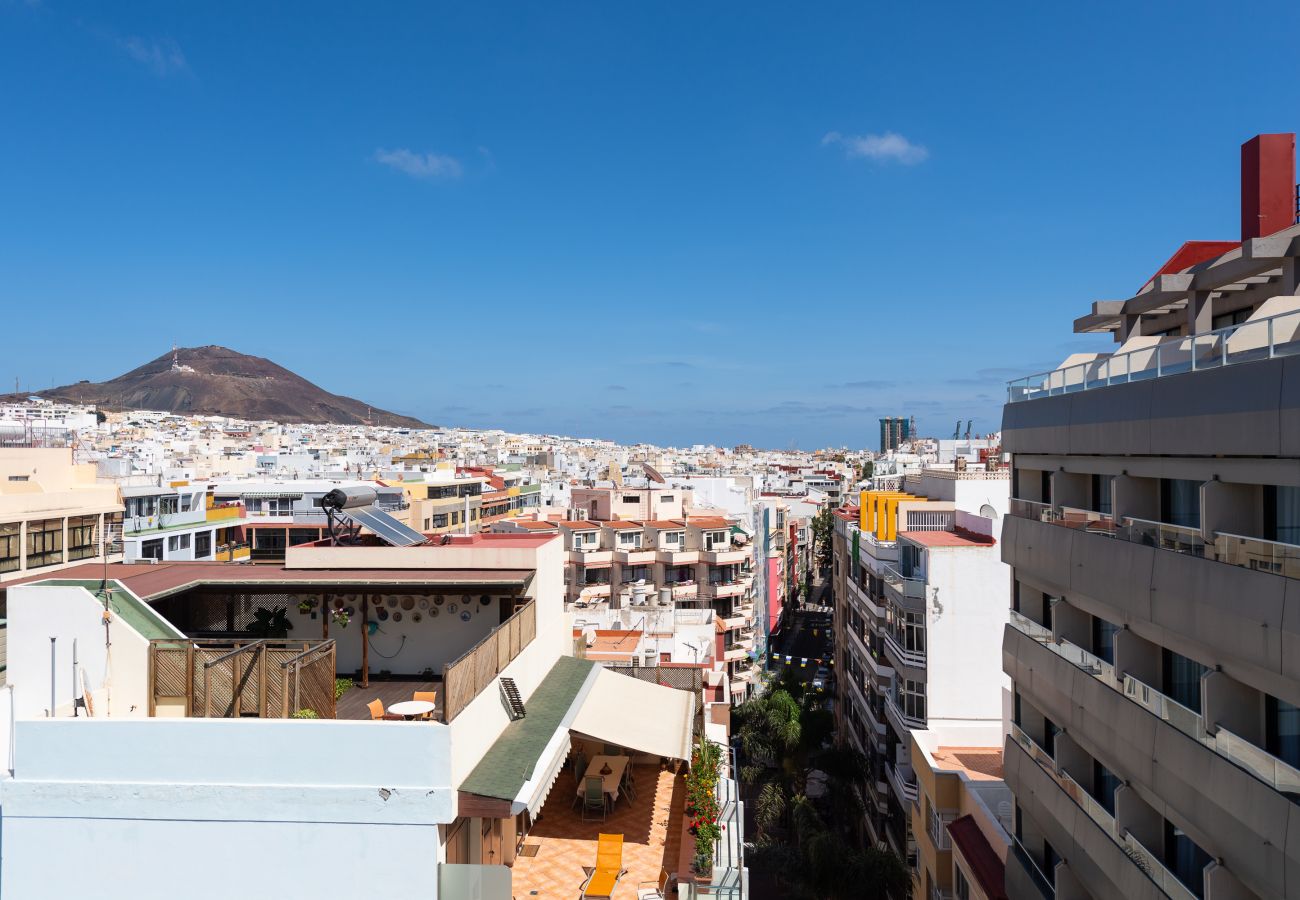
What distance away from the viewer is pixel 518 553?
1436cm

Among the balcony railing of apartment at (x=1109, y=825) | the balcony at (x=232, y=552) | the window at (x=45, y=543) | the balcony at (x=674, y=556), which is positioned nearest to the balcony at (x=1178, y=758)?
the balcony railing of apartment at (x=1109, y=825)

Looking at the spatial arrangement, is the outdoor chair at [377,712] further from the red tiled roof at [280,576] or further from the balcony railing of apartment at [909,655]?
the balcony railing of apartment at [909,655]

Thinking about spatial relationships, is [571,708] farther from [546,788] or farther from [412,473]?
[412,473]

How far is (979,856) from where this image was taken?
656 inches

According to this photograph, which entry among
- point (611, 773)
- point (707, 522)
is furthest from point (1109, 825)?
point (707, 522)

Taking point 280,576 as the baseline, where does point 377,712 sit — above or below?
below

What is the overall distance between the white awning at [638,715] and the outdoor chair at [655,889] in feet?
6.63

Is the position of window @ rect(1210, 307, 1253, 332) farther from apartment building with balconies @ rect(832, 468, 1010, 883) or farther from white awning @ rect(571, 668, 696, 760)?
white awning @ rect(571, 668, 696, 760)

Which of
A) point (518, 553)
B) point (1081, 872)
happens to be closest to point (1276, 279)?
point (1081, 872)

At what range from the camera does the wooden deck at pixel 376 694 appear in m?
12.0

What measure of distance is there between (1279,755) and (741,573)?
40445 mm

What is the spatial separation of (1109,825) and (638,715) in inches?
281

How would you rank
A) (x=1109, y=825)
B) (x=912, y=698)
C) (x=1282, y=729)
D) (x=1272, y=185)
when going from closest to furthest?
(x=1282, y=729) < (x=1109, y=825) < (x=1272, y=185) < (x=912, y=698)

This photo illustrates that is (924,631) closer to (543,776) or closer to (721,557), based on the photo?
(543,776)
